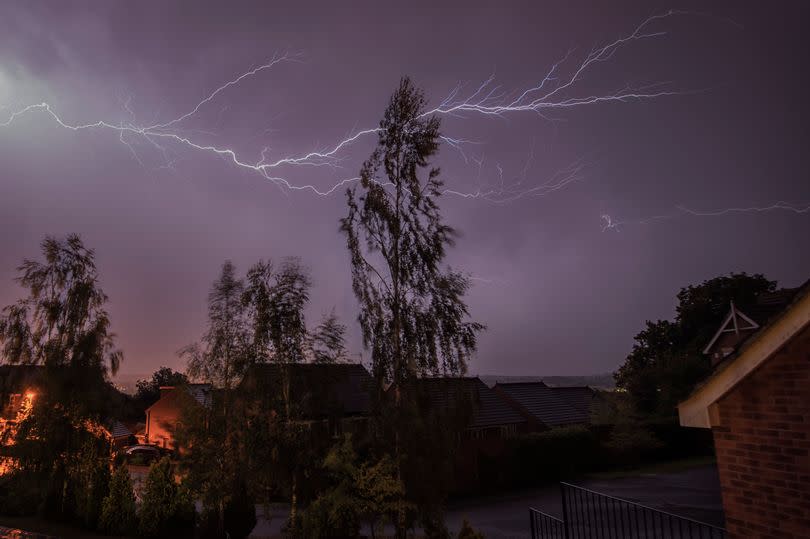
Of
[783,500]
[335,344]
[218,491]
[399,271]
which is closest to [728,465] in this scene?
[783,500]

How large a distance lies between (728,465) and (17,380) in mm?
19260

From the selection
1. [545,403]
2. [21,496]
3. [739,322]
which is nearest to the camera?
[21,496]

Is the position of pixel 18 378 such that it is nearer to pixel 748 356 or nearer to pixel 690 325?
pixel 748 356

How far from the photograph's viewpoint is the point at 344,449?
361 inches

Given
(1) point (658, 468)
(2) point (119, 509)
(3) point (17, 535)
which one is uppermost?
(2) point (119, 509)

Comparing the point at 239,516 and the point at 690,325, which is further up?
the point at 690,325

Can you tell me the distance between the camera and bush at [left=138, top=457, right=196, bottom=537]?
1289 centimetres

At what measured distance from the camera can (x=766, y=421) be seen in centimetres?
431

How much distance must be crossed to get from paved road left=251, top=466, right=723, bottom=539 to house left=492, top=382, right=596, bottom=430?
8.07 meters

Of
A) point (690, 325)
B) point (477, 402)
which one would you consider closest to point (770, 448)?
point (477, 402)

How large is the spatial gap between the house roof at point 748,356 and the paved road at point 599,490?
1054 cm

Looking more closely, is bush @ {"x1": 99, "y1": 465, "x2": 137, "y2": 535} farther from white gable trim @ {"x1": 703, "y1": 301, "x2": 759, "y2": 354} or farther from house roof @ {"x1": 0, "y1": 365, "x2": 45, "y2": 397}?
white gable trim @ {"x1": 703, "y1": 301, "x2": 759, "y2": 354}

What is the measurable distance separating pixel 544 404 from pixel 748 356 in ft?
98.8

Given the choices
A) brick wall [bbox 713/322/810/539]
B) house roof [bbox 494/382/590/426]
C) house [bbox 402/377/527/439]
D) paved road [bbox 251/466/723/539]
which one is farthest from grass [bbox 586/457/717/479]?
brick wall [bbox 713/322/810/539]
